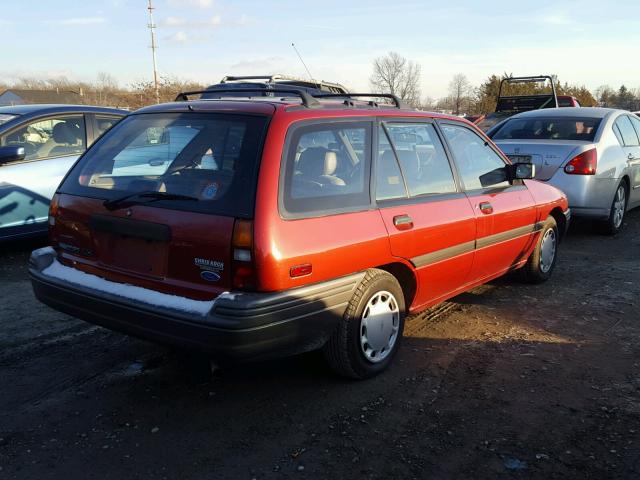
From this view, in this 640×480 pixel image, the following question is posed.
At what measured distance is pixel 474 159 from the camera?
185 inches

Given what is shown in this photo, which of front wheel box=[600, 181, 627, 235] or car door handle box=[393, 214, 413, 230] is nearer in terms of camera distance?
car door handle box=[393, 214, 413, 230]

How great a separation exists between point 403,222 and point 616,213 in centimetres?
545

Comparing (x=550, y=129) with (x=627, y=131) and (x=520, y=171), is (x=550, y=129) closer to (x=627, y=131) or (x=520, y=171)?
(x=627, y=131)

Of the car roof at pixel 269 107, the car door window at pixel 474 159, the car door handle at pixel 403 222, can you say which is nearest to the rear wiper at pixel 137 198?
the car roof at pixel 269 107

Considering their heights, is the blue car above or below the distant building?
below

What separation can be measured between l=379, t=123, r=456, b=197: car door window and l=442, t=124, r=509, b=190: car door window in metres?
0.17

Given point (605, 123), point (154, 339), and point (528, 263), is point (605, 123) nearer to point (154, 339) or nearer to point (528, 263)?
point (528, 263)

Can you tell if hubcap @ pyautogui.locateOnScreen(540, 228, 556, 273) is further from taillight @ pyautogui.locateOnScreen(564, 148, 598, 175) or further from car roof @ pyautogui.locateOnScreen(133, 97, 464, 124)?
car roof @ pyautogui.locateOnScreen(133, 97, 464, 124)

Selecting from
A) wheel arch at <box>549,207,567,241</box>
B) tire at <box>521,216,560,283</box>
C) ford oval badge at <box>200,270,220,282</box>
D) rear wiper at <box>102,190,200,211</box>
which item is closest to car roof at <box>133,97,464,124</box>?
rear wiper at <box>102,190,200,211</box>

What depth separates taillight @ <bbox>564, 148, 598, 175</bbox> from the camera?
24.0ft

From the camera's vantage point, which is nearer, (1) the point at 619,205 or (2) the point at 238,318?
(2) the point at 238,318

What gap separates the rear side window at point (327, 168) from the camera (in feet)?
10.5

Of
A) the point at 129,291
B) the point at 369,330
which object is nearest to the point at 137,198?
the point at 129,291

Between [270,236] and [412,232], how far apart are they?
1.16 metres
